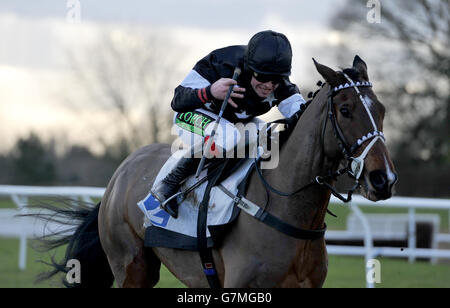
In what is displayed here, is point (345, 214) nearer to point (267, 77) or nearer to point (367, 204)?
point (367, 204)

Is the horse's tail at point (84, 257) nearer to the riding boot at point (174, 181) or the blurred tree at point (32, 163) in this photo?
the riding boot at point (174, 181)

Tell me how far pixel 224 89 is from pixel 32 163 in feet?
89.8

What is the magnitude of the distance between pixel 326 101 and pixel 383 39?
72.0 ft

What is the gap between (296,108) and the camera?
4020 millimetres

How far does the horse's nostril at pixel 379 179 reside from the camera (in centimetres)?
303

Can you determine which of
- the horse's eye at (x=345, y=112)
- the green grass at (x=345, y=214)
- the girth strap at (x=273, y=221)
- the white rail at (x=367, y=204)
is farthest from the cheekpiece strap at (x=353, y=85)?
the green grass at (x=345, y=214)

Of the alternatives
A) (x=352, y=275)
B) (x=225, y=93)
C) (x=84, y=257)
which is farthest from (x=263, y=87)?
(x=352, y=275)

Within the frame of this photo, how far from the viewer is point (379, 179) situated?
10.00 feet

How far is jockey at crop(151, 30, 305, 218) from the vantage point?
3699mm

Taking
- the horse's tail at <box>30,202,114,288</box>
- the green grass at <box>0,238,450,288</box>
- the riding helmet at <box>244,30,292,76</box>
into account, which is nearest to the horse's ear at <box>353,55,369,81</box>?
the riding helmet at <box>244,30,292,76</box>

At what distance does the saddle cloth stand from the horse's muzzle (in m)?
0.94

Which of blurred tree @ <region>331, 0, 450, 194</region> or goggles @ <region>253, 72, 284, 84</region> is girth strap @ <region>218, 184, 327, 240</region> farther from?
blurred tree @ <region>331, 0, 450, 194</region>

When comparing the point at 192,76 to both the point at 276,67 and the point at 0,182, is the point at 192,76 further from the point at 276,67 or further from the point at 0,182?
the point at 0,182
